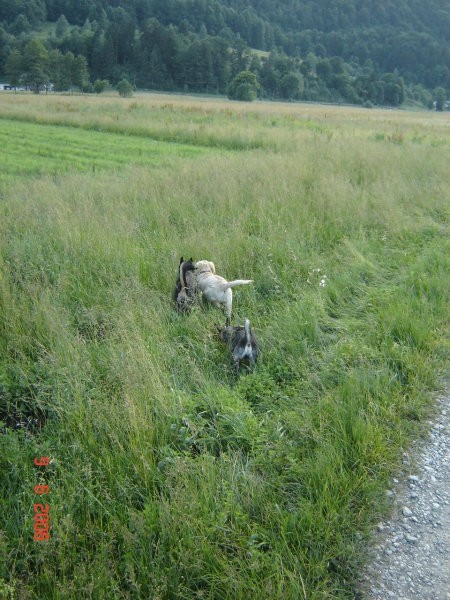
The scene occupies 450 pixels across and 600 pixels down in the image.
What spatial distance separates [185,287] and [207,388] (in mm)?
1826

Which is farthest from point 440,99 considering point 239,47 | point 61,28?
point 61,28

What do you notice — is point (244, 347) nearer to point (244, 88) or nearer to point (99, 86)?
point (244, 88)

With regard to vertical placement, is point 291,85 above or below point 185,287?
above

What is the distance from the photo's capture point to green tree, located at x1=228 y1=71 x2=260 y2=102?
72188 mm

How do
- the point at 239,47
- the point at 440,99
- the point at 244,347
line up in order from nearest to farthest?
1. the point at 244,347
2. the point at 440,99
3. the point at 239,47

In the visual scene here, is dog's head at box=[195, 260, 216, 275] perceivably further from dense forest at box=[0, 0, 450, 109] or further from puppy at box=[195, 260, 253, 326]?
dense forest at box=[0, 0, 450, 109]

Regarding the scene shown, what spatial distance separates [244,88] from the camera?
7219 cm

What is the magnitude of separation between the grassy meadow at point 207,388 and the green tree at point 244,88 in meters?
68.4

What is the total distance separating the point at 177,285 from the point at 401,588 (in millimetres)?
3813

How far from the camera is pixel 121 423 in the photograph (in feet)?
11.2

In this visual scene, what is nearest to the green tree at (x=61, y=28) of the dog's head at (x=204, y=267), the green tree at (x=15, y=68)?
the green tree at (x=15, y=68)

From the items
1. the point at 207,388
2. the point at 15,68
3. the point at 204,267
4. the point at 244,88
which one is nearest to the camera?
the point at 207,388

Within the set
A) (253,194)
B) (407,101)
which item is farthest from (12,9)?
(253,194)

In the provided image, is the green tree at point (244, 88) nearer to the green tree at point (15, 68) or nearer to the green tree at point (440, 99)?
the green tree at point (15, 68)
